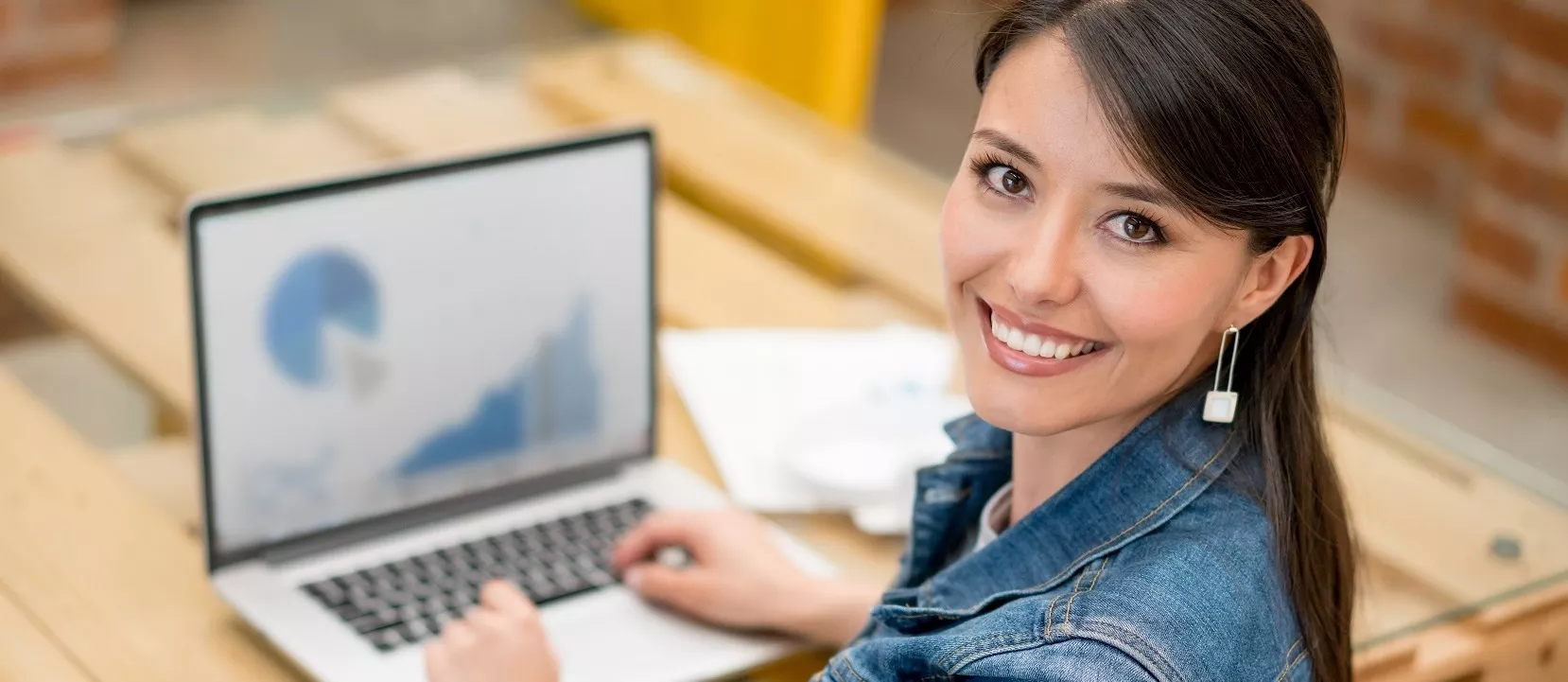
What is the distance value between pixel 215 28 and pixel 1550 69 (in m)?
2.51

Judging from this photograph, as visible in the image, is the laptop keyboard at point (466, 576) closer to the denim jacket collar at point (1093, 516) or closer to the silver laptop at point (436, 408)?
the silver laptop at point (436, 408)

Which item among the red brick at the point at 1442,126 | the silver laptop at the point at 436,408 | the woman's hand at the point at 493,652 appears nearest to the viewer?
the woman's hand at the point at 493,652

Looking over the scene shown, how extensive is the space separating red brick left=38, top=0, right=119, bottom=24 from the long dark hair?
275cm

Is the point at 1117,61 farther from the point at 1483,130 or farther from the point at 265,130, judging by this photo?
the point at 1483,130

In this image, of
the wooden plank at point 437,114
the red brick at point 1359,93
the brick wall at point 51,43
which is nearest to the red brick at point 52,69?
the brick wall at point 51,43

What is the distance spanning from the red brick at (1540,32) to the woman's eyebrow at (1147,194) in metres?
2.15

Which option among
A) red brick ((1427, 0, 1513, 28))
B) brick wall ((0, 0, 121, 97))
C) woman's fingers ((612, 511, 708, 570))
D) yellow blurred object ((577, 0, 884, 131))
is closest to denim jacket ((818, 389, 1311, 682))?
woman's fingers ((612, 511, 708, 570))

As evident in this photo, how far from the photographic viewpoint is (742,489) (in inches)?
55.1

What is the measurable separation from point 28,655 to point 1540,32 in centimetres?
242

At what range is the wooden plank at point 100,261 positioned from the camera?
1.51 meters

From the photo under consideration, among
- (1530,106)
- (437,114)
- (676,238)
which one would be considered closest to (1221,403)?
(676,238)

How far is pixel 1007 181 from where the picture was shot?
0.96 metres

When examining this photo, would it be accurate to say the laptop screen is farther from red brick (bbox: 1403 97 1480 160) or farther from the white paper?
red brick (bbox: 1403 97 1480 160)

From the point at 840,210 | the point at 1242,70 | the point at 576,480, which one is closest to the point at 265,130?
the point at 840,210
